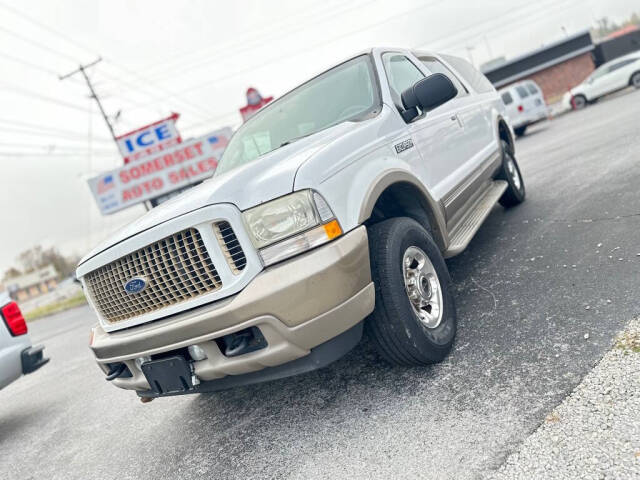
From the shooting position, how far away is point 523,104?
54.7 feet

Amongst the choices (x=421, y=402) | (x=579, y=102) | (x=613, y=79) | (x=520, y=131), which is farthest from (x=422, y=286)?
(x=579, y=102)

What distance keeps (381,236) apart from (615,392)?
1.27 meters

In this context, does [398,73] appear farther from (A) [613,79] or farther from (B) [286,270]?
(A) [613,79]

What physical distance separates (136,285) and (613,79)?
71.8 feet

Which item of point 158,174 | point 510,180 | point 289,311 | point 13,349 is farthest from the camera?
point 158,174

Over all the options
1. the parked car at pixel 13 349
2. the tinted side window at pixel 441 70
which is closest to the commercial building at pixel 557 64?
the tinted side window at pixel 441 70

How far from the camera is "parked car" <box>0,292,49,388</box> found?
13.5ft

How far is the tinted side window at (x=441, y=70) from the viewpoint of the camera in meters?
4.59

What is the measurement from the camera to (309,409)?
2828 mm

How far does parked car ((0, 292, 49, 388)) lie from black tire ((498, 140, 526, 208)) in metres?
5.09

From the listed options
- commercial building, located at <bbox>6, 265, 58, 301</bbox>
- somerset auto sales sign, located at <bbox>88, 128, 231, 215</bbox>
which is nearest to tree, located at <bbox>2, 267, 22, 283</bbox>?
commercial building, located at <bbox>6, 265, 58, 301</bbox>

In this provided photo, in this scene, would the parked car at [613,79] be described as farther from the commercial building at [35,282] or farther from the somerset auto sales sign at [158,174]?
the commercial building at [35,282]

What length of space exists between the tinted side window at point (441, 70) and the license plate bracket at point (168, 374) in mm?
3470

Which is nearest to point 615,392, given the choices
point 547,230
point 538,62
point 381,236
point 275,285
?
point 381,236
